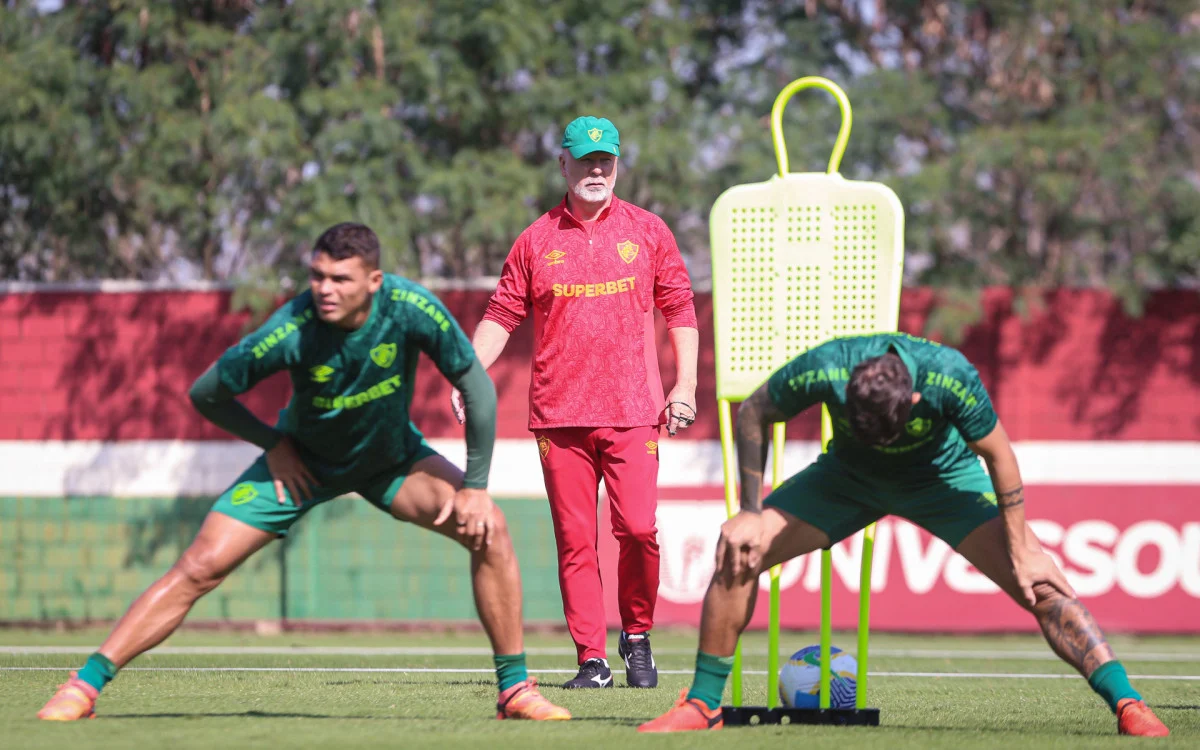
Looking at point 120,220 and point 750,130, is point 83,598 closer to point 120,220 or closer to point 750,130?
point 120,220

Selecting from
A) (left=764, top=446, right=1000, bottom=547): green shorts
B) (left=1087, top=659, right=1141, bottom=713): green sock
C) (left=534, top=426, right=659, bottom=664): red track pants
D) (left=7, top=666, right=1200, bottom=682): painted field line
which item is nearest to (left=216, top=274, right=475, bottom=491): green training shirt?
(left=764, top=446, right=1000, bottom=547): green shorts

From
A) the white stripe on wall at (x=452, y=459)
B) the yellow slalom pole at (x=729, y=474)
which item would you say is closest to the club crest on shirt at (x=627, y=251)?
the yellow slalom pole at (x=729, y=474)

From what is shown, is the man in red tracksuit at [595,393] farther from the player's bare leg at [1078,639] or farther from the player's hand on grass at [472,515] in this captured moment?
the player's bare leg at [1078,639]

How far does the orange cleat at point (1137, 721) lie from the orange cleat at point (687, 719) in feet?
4.44

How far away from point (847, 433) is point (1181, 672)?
5.00 metres

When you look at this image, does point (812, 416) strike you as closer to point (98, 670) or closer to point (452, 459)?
point (452, 459)

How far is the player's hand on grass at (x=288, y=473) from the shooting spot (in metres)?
5.19

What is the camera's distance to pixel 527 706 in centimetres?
515

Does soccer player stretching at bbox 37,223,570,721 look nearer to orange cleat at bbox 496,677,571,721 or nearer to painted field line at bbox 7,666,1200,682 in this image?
orange cleat at bbox 496,677,571,721

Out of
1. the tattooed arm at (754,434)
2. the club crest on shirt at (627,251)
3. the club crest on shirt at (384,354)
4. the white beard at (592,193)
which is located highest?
the white beard at (592,193)

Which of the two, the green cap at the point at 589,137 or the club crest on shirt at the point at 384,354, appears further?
the green cap at the point at 589,137

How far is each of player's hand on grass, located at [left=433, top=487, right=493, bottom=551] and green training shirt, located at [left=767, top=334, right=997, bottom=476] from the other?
1026 mm

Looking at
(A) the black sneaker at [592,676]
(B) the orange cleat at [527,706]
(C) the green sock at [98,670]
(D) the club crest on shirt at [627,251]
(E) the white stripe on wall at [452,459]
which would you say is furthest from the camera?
(E) the white stripe on wall at [452,459]

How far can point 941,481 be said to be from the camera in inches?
206
